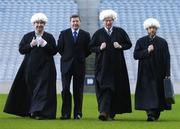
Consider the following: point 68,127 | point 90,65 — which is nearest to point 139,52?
point 68,127

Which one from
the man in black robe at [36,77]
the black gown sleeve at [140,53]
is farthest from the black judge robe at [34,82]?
the black gown sleeve at [140,53]

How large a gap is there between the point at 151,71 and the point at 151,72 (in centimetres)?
2

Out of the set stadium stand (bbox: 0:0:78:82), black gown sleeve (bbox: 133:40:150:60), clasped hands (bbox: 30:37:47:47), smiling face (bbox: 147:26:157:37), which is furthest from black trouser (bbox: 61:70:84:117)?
stadium stand (bbox: 0:0:78:82)

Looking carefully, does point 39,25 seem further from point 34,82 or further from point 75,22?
point 34,82

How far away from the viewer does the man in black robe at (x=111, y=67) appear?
38.5ft

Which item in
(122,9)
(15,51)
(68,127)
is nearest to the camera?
(68,127)

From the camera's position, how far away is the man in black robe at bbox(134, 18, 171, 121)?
38.7 ft

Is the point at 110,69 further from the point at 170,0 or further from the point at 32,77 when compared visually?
the point at 170,0

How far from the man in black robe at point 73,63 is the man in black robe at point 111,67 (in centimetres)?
27

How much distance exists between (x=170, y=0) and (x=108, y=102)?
23437mm

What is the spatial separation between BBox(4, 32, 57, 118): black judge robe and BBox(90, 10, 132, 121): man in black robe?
824 mm

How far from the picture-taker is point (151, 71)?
1198 centimetres

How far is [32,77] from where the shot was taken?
12.0m

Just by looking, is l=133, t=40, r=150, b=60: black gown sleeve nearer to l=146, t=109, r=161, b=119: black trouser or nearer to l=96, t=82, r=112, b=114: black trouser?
l=96, t=82, r=112, b=114: black trouser
